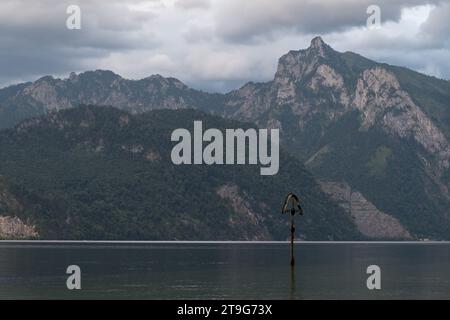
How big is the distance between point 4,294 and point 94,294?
19.9m

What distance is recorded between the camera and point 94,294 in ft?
639
